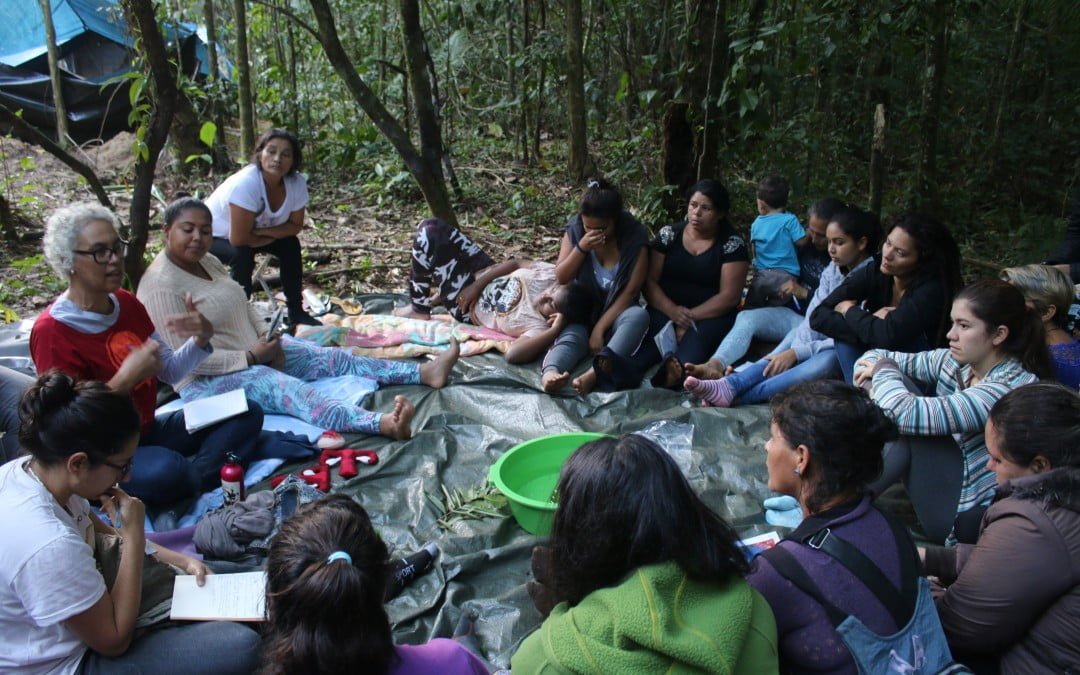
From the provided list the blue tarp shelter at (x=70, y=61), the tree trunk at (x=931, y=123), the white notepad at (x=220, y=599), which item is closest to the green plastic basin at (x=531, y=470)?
the white notepad at (x=220, y=599)

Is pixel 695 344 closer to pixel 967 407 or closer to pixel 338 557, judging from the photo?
pixel 967 407

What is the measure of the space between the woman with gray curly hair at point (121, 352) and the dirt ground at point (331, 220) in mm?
2370

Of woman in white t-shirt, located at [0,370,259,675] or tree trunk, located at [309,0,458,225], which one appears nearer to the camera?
woman in white t-shirt, located at [0,370,259,675]

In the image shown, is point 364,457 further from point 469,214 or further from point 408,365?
point 469,214

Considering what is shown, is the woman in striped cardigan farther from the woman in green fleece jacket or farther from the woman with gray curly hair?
the woman with gray curly hair

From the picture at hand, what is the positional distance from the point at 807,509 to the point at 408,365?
2.79m

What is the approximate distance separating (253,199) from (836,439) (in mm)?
3943

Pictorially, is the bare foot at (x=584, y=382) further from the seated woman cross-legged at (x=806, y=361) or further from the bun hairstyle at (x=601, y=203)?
the bun hairstyle at (x=601, y=203)

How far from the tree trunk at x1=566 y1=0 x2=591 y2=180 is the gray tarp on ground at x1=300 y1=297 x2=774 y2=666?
4385 millimetres

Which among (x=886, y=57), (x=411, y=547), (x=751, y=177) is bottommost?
(x=411, y=547)

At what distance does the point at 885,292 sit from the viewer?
3809 millimetres

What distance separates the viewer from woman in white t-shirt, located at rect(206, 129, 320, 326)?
471 cm

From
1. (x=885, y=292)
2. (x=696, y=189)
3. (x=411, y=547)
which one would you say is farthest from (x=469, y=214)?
(x=411, y=547)

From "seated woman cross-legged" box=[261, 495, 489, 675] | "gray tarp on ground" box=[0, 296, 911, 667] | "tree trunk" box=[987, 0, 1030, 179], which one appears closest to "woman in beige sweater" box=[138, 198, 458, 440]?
"gray tarp on ground" box=[0, 296, 911, 667]
